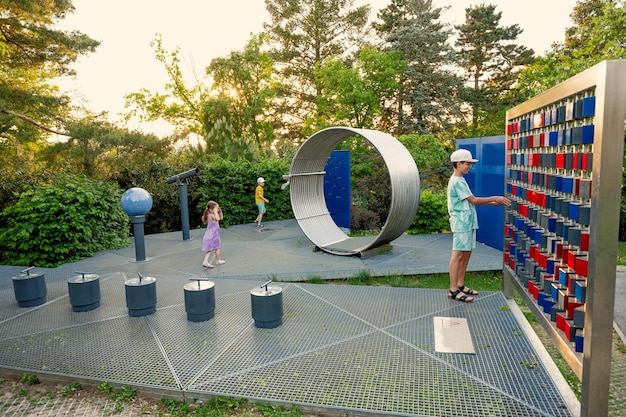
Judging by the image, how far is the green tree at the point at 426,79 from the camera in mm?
28812

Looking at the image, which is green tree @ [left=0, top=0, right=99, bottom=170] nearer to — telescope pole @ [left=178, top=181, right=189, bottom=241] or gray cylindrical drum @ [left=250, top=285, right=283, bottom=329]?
telescope pole @ [left=178, top=181, right=189, bottom=241]

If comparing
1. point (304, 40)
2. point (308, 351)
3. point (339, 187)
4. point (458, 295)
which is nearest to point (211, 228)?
point (308, 351)

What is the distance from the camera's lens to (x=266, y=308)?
545cm

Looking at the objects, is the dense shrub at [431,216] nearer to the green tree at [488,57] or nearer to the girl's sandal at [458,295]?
the girl's sandal at [458,295]

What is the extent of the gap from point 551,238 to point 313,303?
332cm

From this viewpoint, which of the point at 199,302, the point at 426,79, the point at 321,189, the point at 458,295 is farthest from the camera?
the point at 426,79

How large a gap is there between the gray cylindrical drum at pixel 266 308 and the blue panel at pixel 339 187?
8016 mm

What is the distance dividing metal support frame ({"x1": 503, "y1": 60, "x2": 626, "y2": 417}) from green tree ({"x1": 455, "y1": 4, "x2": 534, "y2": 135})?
3055cm

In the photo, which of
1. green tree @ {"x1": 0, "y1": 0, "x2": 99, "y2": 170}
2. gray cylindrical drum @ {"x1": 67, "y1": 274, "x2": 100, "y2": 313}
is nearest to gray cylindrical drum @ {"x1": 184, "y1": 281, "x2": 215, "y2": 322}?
gray cylindrical drum @ {"x1": 67, "y1": 274, "x2": 100, "y2": 313}

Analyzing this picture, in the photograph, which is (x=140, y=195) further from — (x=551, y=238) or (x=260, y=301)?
(x=551, y=238)

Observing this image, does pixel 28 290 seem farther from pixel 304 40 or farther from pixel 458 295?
pixel 304 40

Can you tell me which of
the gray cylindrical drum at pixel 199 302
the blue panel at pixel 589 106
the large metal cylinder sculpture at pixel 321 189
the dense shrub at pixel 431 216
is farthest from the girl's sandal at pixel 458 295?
the dense shrub at pixel 431 216

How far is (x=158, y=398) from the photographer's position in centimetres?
406

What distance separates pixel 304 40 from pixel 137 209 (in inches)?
1048
